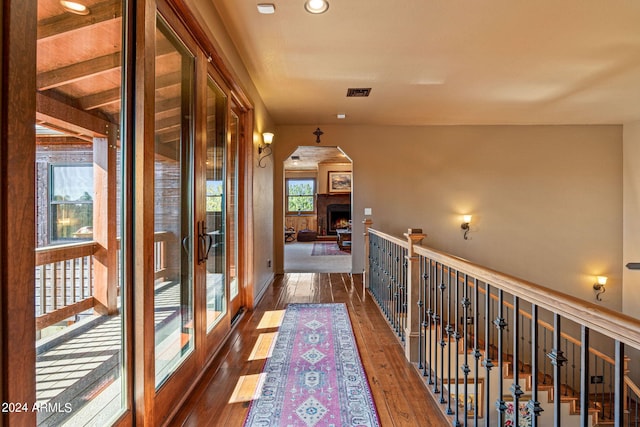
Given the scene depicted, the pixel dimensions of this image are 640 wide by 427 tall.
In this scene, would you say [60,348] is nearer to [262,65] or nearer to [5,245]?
[5,245]

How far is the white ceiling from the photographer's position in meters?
2.48

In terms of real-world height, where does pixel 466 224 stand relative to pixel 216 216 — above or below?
below

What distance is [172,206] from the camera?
1965mm

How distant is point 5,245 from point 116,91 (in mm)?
845

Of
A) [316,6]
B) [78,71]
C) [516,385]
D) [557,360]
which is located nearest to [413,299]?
[516,385]

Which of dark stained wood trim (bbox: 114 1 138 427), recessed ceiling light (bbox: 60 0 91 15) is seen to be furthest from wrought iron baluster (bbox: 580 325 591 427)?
recessed ceiling light (bbox: 60 0 91 15)

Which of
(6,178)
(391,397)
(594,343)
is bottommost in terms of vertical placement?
(594,343)

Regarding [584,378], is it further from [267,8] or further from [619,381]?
[267,8]

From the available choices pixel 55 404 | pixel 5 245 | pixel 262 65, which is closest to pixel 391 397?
pixel 55 404

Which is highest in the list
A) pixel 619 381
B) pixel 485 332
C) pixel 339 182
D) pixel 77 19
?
pixel 339 182

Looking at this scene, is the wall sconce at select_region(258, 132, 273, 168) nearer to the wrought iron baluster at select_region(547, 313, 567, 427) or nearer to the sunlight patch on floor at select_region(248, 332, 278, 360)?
the sunlight patch on floor at select_region(248, 332, 278, 360)

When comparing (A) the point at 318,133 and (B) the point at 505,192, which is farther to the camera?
(B) the point at 505,192

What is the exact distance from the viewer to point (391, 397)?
2070 millimetres

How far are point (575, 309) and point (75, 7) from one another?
78.6 inches
